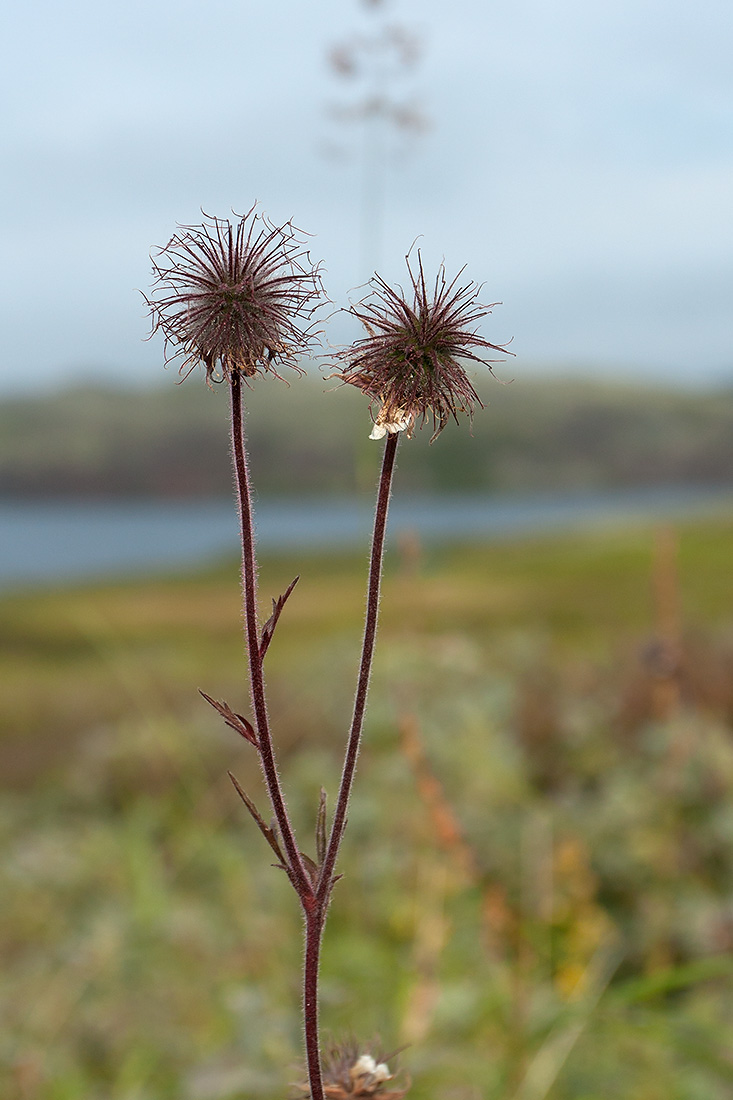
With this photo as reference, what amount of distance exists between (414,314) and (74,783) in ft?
22.3

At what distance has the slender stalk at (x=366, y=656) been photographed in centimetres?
113

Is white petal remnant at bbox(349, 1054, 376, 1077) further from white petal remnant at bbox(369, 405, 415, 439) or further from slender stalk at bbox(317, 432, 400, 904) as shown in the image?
white petal remnant at bbox(369, 405, 415, 439)

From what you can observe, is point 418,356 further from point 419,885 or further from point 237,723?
point 419,885

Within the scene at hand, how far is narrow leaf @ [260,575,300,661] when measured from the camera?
1125 mm

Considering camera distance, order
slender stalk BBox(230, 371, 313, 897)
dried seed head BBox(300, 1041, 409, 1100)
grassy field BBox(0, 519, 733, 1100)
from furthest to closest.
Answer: grassy field BBox(0, 519, 733, 1100) → dried seed head BBox(300, 1041, 409, 1100) → slender stalk BBox(230, 371, 313, 897)

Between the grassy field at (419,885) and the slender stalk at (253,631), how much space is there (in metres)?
1.27

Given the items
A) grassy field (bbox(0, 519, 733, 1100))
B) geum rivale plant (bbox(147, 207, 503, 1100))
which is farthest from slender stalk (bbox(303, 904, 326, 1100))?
grassy field (bbox(0, 519, 733, 1100))

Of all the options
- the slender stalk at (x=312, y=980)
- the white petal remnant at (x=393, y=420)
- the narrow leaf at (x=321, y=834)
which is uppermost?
the white petal remnant at (x=393, y=420)

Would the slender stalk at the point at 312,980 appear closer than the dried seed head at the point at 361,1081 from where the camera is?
Yes

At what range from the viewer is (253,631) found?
3.75ft

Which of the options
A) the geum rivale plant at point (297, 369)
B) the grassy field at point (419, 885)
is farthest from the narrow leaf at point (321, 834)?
the grassy field at point (419, 885)

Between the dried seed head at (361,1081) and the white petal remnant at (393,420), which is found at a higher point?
the white petal remnant at (393,420)

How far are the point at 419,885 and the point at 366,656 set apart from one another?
3.46 meters

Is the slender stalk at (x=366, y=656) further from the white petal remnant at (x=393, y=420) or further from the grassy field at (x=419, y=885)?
the grassy field at (x=419, y=885)
